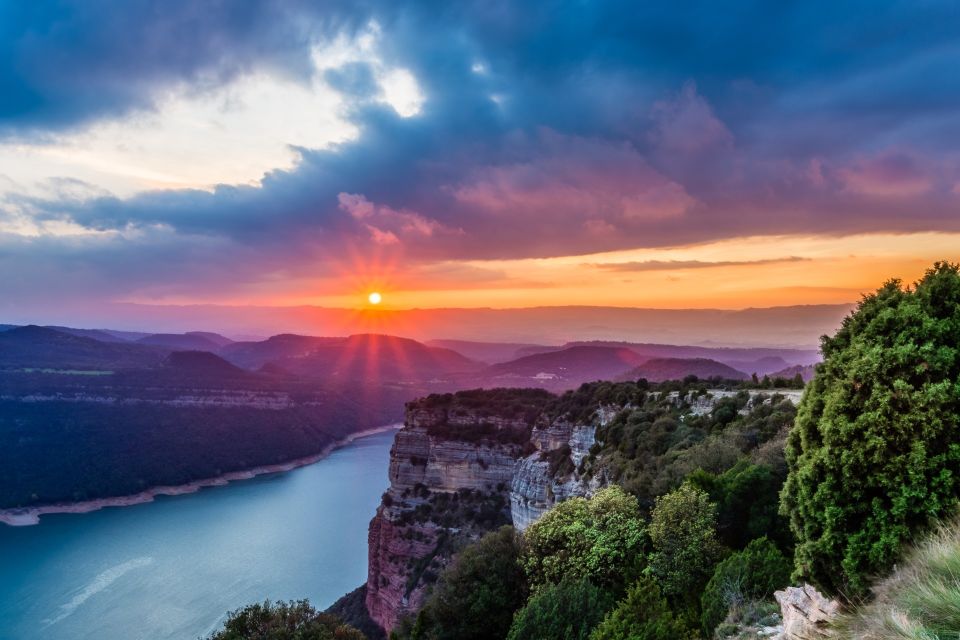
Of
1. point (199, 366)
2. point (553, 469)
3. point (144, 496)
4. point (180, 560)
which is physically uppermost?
point (199, 366)

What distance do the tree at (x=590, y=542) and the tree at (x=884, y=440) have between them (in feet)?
17.9

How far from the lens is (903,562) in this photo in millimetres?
6496

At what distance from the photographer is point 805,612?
6.75 metres

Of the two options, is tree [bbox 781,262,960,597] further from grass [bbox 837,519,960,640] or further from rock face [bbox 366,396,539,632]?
rock face [bbox 366,396,539,632]

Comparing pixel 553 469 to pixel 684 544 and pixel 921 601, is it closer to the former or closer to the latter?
pixel 684 544

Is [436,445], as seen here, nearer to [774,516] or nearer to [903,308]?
[774,516]

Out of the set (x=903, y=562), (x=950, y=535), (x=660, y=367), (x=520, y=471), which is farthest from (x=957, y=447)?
(x=660, y=367)

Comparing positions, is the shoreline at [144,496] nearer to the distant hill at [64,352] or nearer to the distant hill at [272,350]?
the distant hill at [64,352]

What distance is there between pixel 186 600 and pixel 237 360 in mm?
141759

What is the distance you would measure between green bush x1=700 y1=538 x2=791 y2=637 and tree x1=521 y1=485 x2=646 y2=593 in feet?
10.7

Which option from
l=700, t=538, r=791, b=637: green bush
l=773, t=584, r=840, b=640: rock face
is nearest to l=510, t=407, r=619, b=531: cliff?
l=700, t=538, r=791, b=637: green bush

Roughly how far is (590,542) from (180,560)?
47.1 metres

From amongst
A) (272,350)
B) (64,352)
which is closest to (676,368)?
(64,352)

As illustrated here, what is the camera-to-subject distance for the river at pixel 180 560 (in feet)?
126
